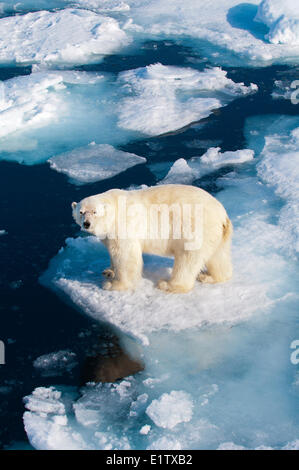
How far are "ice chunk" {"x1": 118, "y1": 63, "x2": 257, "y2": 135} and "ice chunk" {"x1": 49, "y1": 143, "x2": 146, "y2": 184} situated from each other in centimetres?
68

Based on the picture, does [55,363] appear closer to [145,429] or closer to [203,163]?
[145,429]

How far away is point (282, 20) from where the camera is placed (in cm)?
920

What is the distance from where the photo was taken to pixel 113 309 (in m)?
3.79

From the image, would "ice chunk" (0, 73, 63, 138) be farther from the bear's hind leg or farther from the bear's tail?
the bear's tail

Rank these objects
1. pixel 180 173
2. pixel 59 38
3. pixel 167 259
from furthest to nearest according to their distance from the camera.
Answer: pixel 59 38 < pixel 180 173 < pixel 167 259

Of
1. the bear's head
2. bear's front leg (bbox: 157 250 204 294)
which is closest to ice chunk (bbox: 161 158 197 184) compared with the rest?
bear's front leg (bbox: 157 250 204 294)

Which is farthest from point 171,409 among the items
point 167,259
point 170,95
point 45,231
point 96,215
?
point 170,95

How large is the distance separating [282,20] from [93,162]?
16.7 feet

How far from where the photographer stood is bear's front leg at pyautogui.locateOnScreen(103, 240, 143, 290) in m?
3.75

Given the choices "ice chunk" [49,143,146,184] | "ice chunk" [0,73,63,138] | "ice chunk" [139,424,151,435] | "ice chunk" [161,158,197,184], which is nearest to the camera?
"ice chunk" [139,424,151,435]

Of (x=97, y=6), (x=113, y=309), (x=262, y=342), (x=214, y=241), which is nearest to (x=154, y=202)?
(x=214, y=241)

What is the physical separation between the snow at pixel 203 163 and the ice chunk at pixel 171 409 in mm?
2938
